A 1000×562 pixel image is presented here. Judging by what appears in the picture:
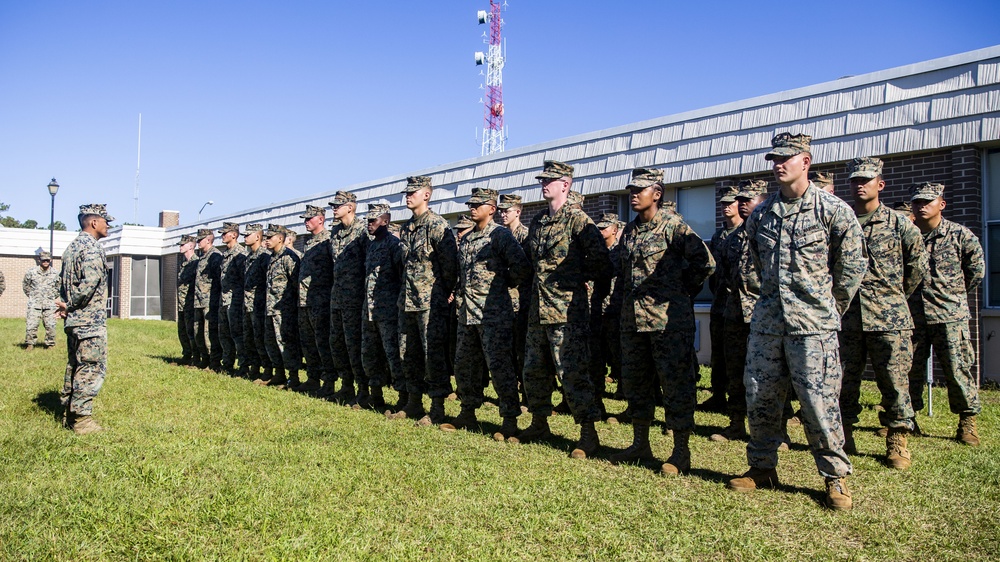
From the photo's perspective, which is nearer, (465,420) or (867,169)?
(867,169)

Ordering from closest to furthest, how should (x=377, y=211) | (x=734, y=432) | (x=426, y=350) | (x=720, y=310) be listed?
1. (x=734, y=432)
2. (x=426, y=350)
3. (x=720, y=310)
4. (x=377, y=211)

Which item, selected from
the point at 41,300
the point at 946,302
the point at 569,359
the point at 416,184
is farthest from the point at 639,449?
the point at 41,300

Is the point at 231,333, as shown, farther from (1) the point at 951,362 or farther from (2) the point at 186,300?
(1) the point at 951,362

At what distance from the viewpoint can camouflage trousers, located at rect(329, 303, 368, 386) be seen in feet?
27.3

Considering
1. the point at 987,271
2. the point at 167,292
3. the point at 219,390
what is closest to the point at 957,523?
the point at 987,271

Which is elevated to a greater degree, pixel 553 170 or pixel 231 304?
pixel 553 170

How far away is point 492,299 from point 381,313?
1707mm

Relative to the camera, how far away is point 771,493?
15.1ft

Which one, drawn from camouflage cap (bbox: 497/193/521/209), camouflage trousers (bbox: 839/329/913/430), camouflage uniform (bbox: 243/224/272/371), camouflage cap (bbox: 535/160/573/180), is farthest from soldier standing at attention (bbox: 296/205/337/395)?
camouflage trousers (bbox: 839/329/913/430)

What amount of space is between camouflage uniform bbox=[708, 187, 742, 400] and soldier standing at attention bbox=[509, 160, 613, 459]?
1.62 meters

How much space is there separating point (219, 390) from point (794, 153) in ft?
24.2

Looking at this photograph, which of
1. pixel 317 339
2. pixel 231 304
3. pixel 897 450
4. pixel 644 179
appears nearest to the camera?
pixel 897 450

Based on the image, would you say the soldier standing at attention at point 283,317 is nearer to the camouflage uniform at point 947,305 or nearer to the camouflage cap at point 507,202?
the camouflage cap at point 507,202

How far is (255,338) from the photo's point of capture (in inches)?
407
